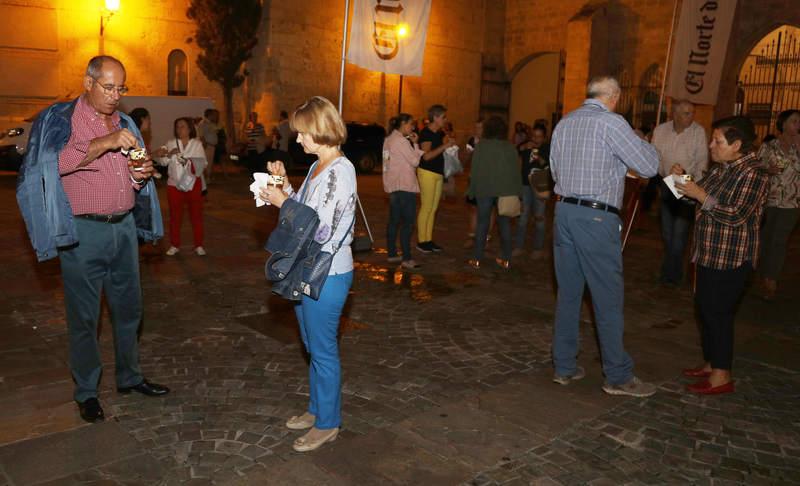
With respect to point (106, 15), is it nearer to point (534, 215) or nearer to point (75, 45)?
point (75, 45)

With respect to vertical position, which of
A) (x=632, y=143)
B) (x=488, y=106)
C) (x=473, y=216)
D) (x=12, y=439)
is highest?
(x=488, y=106)

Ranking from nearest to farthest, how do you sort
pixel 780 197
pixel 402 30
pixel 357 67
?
pixel 780 197, pixel 402 30, pixel 357 67

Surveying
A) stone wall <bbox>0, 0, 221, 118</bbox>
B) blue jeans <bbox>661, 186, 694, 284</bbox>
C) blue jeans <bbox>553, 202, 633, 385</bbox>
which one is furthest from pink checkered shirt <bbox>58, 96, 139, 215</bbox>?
stone wall <bbox>0, 0, 221, 118</bbox>

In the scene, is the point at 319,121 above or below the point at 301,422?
above

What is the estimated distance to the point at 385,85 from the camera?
83.0 feet

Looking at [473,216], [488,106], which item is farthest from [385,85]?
[473,216]

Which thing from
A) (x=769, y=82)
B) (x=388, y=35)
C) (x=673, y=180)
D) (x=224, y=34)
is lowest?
(x=673, y=180)

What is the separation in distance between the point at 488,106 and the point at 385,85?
5208 millimetres

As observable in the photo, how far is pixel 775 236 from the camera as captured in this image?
7.31 metres

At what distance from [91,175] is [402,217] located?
15.9 ft

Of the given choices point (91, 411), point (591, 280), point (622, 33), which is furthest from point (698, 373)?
point (622, 33)

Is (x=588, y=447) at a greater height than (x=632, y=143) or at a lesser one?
lesser

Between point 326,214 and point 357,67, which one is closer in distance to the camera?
point 326,214

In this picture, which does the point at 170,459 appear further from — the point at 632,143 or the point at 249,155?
the point at 249,155
